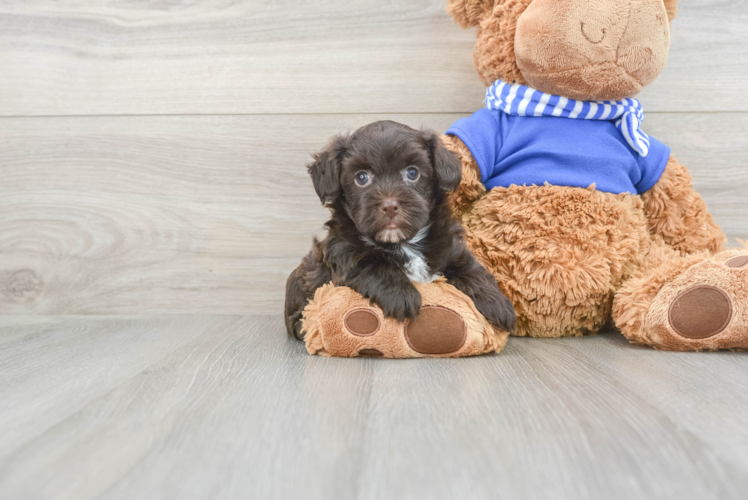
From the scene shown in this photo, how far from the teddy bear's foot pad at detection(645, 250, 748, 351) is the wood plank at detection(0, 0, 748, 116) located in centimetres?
87

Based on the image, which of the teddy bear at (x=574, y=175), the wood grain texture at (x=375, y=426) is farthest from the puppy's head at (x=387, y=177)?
the wood grain texture at (x=375, y=426)

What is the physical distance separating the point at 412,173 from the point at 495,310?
0.42m

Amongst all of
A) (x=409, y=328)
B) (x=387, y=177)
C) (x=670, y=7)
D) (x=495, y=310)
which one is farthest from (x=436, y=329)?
(x=670, y=7)

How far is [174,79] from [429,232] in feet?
4.11

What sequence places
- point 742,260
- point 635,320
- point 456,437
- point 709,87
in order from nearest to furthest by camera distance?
point 456,437 → point 742,260 → point 635,320 → point 709,87

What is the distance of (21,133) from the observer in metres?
2.19

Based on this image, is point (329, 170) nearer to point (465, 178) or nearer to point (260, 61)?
point (465, 178)

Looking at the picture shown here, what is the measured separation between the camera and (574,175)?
1646 millimetres

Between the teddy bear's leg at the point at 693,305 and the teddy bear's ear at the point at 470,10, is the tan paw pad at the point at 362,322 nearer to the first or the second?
the teddy bear's leg at the point at 693,305

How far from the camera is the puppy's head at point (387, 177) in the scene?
4.44 feet

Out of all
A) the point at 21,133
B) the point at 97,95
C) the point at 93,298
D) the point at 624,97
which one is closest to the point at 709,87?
the point at 624,97

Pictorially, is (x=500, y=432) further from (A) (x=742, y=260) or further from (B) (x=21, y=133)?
(B) (x=21, y=133)

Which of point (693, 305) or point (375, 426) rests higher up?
point (693, 305)

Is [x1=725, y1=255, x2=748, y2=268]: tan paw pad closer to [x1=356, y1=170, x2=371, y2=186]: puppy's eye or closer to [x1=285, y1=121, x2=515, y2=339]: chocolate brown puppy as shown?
[x1=285, y1=121, x2=515, y2=339]: chocolate brown puppy
